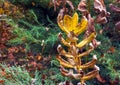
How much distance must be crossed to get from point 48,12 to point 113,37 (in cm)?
57

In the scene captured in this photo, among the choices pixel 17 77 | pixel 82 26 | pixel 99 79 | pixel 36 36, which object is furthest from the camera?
pixel 36 36

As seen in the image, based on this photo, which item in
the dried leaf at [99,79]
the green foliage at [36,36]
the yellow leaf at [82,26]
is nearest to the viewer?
the yellow leaf at [82,26]

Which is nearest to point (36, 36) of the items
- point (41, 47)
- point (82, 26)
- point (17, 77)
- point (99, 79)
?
point (41, 47)

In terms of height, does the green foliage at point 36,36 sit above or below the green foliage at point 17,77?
above

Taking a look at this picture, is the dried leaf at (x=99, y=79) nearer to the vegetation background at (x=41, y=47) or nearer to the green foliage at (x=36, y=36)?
the vegetation background at (x=41, y=47)

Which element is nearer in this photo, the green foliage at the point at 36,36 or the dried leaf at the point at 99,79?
the dried leaf at the point at 99,79

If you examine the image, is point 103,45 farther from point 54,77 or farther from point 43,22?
point 43,22

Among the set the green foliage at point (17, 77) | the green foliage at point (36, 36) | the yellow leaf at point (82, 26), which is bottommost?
the green foliage at point (17, 77)

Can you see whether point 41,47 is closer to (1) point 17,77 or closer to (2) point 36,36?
(2) point 36,36

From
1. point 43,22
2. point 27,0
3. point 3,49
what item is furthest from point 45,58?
point 3,49

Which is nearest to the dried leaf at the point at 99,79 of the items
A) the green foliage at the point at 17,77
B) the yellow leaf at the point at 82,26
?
the green foliage at the point at 17,77

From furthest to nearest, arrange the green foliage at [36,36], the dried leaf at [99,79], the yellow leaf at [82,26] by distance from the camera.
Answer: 1. the green foliage at [36,36]
2. the dried leaf at [99,79]
3. the yellow leaf at [82,26]

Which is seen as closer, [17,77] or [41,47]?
[17,77]

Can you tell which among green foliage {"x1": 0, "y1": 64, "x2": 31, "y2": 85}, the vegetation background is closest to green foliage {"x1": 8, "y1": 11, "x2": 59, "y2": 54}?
the vegetation background
